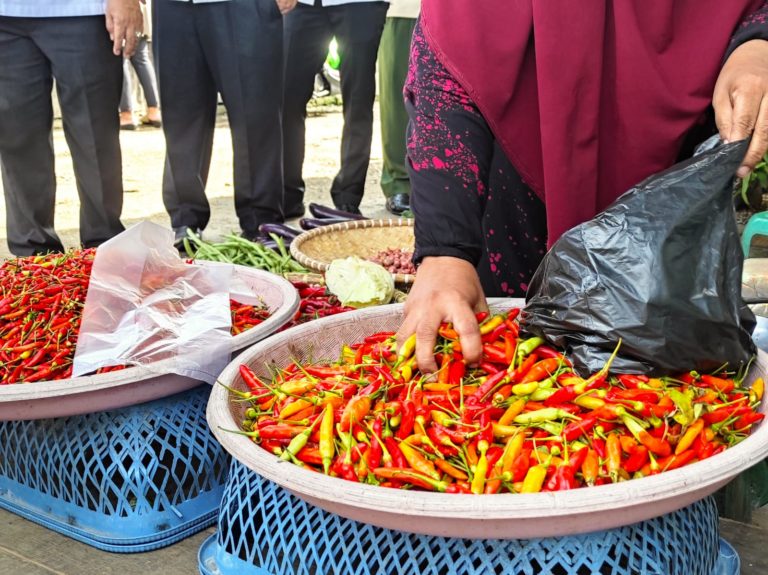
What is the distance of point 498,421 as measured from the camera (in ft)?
5.27

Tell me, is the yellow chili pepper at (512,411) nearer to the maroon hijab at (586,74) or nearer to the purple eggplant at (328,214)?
the maroon hijab at (586,74)

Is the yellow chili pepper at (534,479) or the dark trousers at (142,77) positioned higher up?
the yellow chili pepper at (534,479)

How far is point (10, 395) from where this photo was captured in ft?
6.37

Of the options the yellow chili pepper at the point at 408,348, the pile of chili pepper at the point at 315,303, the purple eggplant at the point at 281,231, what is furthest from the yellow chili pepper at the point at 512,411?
the purple eggplant at the point at 281,231

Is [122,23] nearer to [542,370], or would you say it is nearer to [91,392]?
[91,392]

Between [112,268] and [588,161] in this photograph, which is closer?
[588,161]

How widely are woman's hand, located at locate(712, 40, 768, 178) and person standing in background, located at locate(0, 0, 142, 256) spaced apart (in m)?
3.13

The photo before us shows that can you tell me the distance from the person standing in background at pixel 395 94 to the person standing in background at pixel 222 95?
3.69 ft

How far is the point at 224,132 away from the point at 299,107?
181 inches

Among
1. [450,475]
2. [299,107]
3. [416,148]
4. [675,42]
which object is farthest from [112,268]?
[299,107]

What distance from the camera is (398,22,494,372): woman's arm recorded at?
1.70m

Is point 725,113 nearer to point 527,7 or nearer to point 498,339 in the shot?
point 527,7

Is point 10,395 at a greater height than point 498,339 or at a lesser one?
lesser

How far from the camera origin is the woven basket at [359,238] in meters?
3.86
